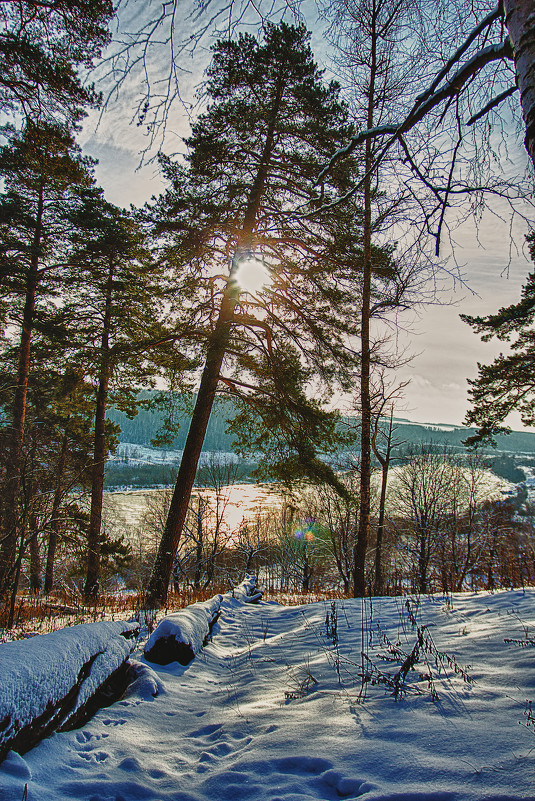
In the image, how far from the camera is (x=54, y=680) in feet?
7.13

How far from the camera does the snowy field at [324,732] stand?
162 cm

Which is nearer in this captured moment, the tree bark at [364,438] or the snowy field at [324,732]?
the snowy field at [324,732]

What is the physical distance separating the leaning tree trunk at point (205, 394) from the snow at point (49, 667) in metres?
4.38

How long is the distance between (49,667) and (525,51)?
3879 mm

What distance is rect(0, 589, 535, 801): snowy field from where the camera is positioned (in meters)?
1.62

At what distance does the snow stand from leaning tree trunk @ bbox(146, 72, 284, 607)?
14.4 ft

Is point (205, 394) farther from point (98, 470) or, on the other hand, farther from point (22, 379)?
point (98, 470)

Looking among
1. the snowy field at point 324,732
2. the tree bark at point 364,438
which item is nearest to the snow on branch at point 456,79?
the snowy field at point 324,732

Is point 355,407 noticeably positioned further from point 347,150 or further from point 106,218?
point 106,218

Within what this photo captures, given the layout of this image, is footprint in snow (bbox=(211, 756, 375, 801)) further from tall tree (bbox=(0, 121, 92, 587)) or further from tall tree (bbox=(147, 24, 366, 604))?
tall tree (bbox=(0, 121, 92, 587))

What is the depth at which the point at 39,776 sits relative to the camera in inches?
69.0

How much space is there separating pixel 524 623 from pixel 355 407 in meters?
5.51

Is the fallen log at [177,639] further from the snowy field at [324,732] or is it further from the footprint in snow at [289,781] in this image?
the footprint in snow at [289,781]

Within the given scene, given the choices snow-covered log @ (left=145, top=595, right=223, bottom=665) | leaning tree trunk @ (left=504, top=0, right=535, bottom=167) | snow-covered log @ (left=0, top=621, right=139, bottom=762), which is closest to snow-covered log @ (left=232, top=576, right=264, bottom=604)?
snow-covered log @ (left=145, top=595, right=223, bottom=665)
